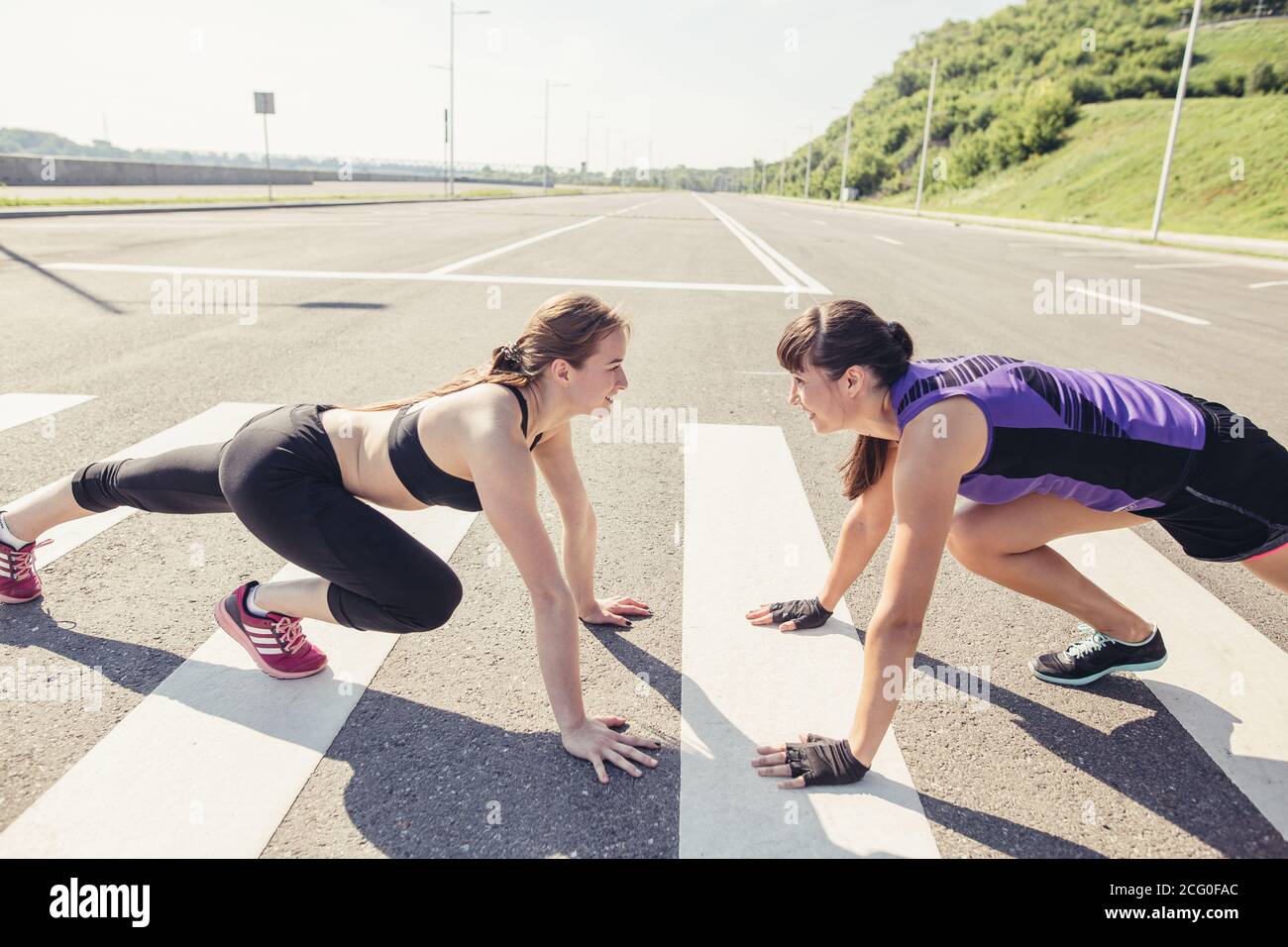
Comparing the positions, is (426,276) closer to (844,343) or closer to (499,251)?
(499,251)

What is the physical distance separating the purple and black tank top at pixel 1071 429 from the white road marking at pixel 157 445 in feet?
10.6

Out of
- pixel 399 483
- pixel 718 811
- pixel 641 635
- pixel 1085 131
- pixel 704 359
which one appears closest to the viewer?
pixel 718 811

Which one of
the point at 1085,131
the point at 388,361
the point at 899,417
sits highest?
the point at 1085,131

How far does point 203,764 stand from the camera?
7.21 feet

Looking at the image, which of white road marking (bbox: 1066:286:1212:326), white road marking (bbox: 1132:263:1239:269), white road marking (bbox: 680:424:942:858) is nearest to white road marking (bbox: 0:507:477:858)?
white road marking (bbox: 680:424:942:858)

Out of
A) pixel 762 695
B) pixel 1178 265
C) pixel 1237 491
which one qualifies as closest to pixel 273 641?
pixel 762 695

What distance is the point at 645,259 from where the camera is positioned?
14633 millimetres

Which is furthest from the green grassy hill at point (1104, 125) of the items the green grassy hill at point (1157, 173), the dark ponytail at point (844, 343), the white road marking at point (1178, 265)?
the dark ponytail at point (844, 343)

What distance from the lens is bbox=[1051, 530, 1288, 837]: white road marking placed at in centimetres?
234

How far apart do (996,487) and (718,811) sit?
4.37 feet

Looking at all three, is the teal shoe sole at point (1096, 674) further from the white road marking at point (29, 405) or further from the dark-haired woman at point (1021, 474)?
the white road marking at point (29, 405)
